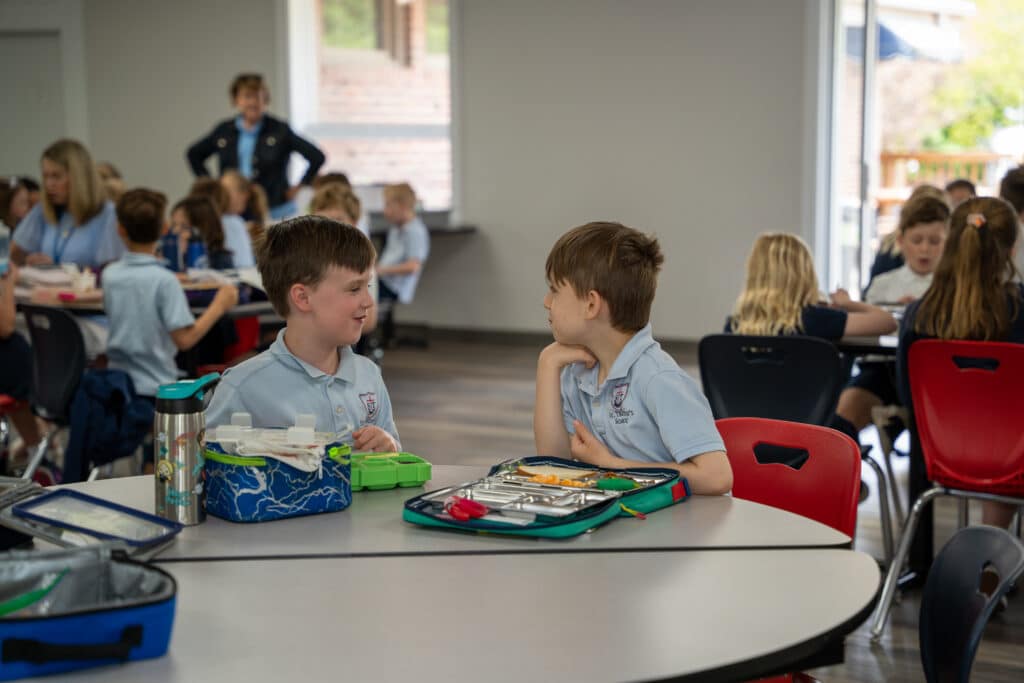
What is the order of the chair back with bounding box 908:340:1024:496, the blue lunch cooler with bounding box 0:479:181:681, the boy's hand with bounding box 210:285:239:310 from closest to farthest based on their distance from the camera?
the blue lunch cooler with bounding box 0:479:181:681, the chair back with bounding box 908:340:1024:496, the boy's hand with bounding box 210:285:239:310

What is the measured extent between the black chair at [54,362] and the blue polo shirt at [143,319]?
0.59ft

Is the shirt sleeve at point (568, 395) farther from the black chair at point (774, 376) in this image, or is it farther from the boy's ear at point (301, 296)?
the black chair at point (774, 376)

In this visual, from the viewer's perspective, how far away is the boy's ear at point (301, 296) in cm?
224

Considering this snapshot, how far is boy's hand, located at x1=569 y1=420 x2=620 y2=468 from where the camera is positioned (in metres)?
2.01

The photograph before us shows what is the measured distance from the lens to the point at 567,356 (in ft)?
7.07

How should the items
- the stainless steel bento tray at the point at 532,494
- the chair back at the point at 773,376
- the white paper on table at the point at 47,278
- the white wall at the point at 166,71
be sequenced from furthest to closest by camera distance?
the white wall at the point at 166,71
the white paper on table at the point at 47,278
the chair back at the point at 773,376
the stainless steel bento tray at the point at 532,494

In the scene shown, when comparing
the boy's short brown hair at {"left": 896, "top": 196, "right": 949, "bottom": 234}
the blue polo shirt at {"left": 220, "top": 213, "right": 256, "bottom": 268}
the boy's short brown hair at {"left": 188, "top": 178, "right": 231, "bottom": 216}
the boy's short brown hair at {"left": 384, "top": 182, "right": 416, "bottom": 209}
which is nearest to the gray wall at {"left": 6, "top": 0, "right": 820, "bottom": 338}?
the boy's short brown hair at {"left": 384, "top": 182, "right": 416, "bottom": 209}

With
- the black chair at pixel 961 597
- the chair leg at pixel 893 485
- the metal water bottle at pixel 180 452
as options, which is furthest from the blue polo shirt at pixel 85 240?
the black chair at pixel 961 597

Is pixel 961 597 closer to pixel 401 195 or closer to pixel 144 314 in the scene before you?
pixel 144 314

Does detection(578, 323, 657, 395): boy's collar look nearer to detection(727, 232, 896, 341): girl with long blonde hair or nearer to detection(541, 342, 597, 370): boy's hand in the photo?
detection(541, 342, 597, 370): boy's hand

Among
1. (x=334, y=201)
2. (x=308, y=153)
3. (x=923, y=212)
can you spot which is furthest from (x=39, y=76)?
(x=923, y=212)

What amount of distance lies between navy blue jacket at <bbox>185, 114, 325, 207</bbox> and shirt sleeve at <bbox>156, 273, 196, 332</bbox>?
367cm

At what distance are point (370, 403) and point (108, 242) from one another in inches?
136

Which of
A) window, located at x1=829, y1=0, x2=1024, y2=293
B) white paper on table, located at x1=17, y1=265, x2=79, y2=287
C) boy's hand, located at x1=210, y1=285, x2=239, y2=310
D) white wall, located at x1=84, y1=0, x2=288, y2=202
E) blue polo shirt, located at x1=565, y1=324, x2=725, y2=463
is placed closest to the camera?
blue polo shirt, located at x1=565, y1=324, x2=725, y2=463
